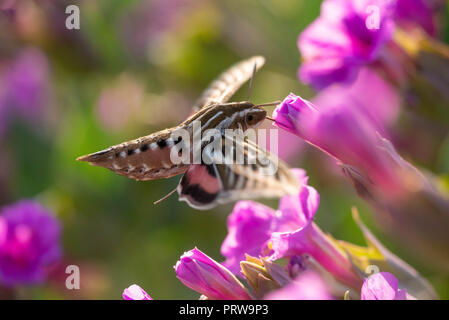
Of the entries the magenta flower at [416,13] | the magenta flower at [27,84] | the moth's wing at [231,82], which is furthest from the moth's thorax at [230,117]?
the magenta flower at [27,84]

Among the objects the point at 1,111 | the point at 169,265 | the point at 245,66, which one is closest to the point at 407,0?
the point at 245,66

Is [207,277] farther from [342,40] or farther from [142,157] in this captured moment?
[342,40]

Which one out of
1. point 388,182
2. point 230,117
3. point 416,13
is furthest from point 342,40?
point 388,182

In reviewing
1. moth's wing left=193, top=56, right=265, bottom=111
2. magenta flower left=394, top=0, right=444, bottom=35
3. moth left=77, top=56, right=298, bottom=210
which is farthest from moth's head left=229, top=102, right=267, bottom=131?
A: magenta flower left=394, top=0, right=444, bottom=35

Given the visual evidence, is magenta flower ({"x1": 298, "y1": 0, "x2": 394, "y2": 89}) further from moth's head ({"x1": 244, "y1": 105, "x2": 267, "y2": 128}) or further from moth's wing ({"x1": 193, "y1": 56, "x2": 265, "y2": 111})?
moth's head ({"x1": 244, "y1": 105, "x2": 267, "y2": 128})

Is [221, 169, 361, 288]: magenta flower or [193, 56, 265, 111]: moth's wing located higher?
[193, 56, 265, 111]: moth's wing
